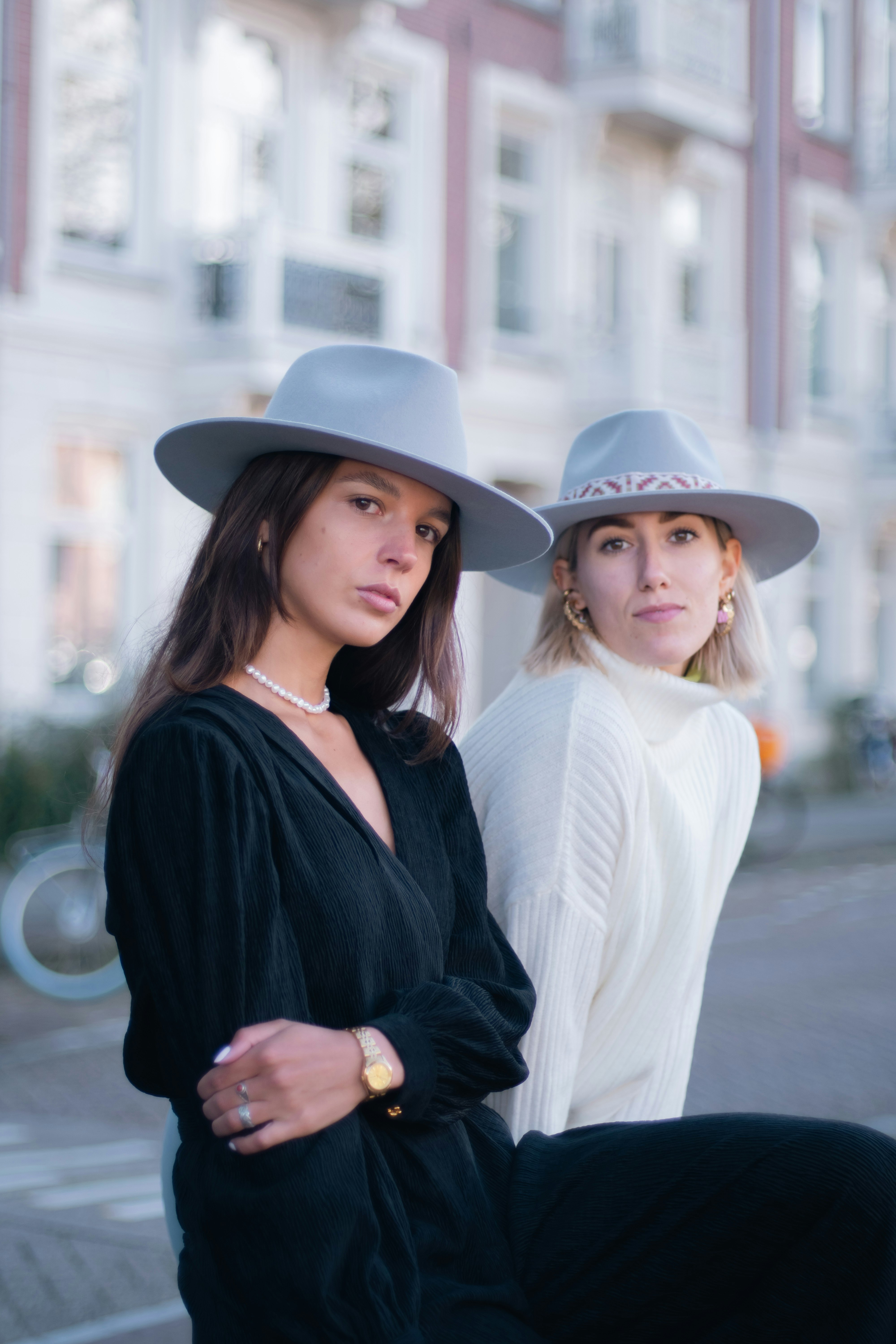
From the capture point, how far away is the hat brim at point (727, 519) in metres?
2.38

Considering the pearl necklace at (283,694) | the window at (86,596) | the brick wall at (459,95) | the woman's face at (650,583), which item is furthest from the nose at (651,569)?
the brick wall at (459,95)

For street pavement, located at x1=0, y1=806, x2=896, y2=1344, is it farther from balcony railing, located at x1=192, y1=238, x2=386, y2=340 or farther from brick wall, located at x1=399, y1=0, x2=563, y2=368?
brick wall, located at x1=399, y1=0, x2=563, y2=368

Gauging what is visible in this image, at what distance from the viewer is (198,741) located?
1.65 m

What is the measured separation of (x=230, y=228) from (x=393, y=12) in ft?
10.1

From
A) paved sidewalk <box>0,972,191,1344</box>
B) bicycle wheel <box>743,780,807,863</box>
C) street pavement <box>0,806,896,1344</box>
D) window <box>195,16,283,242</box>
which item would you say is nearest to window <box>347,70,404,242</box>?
window <box>195,16,283,242</box>

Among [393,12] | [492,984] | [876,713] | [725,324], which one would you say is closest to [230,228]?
[393,12]

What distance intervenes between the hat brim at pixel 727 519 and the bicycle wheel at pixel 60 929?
501 cm

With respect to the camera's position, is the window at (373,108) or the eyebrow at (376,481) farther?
the window at (373,108)

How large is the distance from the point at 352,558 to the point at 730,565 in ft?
3.02

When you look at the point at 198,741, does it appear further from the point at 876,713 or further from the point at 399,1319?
the point at 876,713

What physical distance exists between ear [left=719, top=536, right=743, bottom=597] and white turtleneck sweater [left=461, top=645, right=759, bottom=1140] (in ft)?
0.78

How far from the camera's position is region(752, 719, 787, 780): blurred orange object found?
14125 mm

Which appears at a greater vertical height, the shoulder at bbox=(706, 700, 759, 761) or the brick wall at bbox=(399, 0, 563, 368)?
the brick wall at bbox=(399, 0, 563, 368)

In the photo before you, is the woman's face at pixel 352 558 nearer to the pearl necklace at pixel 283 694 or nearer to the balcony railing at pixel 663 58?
the pearl necklace at pixel 283 694
